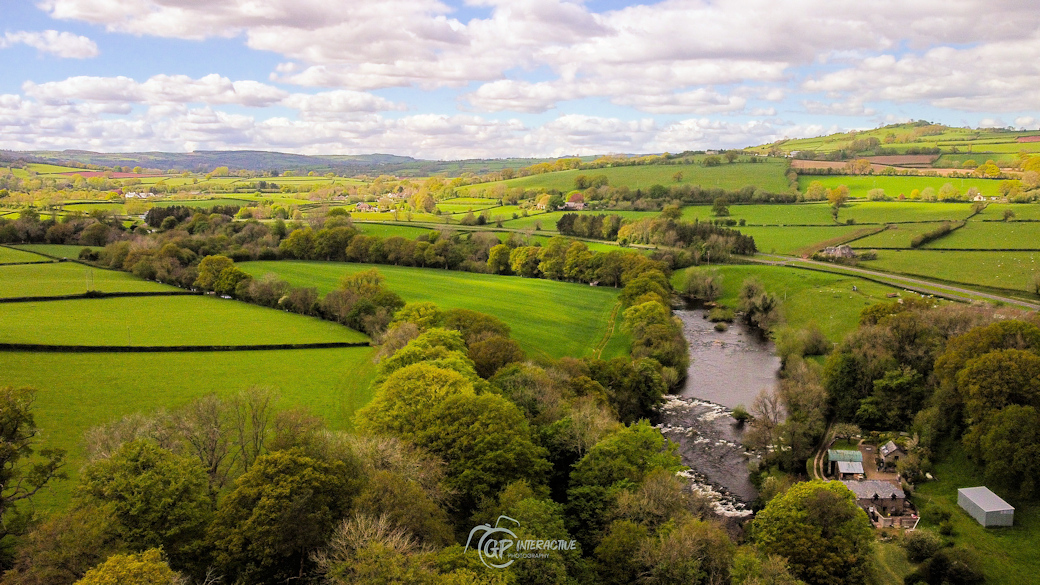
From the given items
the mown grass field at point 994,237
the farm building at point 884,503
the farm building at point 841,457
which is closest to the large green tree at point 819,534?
the farm building at point 884,503

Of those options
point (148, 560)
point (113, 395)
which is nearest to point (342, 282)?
point (113, 395)

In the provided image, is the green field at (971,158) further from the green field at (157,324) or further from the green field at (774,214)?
the green field at (157,324)

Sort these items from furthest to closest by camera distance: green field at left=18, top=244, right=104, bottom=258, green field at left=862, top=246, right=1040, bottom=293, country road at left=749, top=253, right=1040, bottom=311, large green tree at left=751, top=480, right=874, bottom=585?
1. green field at left=18, top=244, right=104, bottom=258
2. green field at left=862, top=246, right=1040, bottom=293
3. country road at left=749, top=253, right=1040, bottom=311
4. large green tree at left=751, top=480, right=874, bottom=585

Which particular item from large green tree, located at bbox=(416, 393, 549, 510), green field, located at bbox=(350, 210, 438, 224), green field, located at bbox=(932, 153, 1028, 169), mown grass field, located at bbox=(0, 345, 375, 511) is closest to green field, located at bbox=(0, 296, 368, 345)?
mown grass field, located at bbox=(0, 345, 375, 511)

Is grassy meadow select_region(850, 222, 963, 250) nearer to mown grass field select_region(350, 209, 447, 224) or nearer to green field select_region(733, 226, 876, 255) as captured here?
green field select_region(733, 226, 876, 255)

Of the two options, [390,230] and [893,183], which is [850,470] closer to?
[390,230]

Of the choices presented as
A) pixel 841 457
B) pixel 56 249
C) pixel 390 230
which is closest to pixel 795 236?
pixel 390 230
